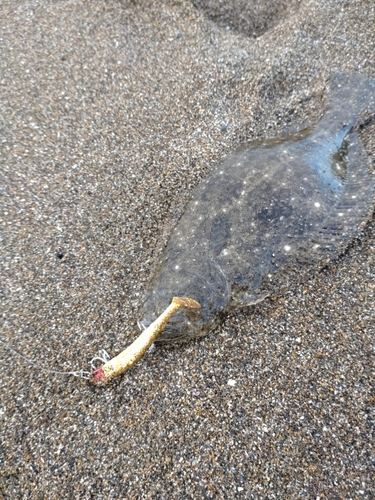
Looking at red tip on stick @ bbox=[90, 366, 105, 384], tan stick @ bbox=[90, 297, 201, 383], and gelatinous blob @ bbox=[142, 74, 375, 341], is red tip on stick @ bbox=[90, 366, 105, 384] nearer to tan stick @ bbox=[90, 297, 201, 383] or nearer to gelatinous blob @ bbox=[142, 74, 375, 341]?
tan stick @ bbox=[90, 297, 201, 383]

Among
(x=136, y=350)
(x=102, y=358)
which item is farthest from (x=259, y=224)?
(x=102, y=358)

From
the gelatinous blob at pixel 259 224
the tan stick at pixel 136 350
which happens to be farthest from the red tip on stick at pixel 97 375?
the gelatinous blob at pixel 259 224

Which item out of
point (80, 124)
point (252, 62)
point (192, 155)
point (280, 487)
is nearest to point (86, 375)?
point (280, 487)

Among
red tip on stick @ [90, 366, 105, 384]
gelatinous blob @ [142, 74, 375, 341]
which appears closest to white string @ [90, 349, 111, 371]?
red tip on stick @ [90, 366, 105, 384]

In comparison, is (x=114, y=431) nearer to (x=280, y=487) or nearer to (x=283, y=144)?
(x=280, y=487)

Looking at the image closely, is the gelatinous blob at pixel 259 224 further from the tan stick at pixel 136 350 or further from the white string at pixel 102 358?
the white string at pixel 102 358

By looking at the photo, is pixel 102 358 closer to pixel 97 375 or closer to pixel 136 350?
pixel 97 375
